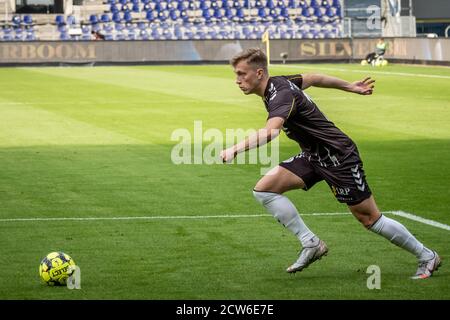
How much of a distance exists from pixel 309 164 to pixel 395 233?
967mm

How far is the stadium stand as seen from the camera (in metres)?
63.5

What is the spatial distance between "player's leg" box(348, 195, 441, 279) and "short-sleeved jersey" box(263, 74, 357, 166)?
46 centimetres

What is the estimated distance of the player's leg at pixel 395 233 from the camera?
943 cm

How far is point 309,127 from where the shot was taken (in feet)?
31.0

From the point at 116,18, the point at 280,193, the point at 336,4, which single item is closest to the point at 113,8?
the point at 116,18

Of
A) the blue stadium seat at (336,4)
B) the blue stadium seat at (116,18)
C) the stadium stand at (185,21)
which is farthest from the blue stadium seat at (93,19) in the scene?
the blue stadium seat at (336,4)

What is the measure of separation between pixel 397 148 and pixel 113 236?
9546 mm

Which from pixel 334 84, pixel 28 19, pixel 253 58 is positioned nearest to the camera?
pixel 253 58

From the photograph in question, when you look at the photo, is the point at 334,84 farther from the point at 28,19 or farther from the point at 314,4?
the point at 314,4

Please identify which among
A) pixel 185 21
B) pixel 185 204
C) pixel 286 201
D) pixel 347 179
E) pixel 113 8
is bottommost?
pixel 185 204

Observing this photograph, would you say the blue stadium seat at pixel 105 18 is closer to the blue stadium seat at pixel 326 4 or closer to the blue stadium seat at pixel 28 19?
the blue stadium seat at pixel 28 19

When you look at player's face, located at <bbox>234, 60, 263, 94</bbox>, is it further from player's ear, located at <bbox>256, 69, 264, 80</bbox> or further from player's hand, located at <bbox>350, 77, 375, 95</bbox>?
player's hand, located at <bbox>350, 77, 375, 95</bbox>

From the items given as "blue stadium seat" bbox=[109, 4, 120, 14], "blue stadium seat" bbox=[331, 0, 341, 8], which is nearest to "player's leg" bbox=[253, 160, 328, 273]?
"blue stadium seat" bbox=[109, 4, 120, 14]

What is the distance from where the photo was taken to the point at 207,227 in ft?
40.7
